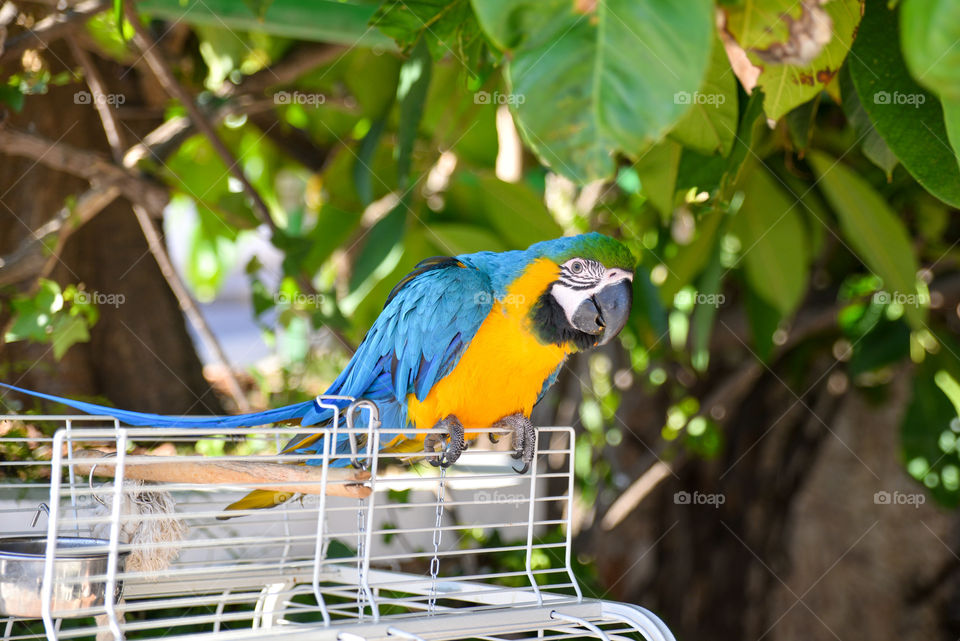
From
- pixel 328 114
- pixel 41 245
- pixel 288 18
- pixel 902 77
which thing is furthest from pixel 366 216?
pixel 902 77

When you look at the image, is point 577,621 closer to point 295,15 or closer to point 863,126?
point 863,126

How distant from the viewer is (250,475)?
0.67 m

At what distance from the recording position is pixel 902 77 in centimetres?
84

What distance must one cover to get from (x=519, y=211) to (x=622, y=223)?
27cm

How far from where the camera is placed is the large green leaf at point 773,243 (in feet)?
5.13

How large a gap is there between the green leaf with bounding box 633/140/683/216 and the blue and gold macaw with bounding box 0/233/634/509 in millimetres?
240

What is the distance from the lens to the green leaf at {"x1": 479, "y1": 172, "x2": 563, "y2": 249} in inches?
61.9

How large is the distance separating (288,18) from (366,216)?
57cm

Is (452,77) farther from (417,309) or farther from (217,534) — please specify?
(217,534)

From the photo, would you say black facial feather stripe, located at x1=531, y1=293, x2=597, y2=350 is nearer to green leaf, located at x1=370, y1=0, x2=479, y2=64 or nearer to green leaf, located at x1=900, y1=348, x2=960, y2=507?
green leaf, located at x1=370, y1=0, x2=479, y2=64
